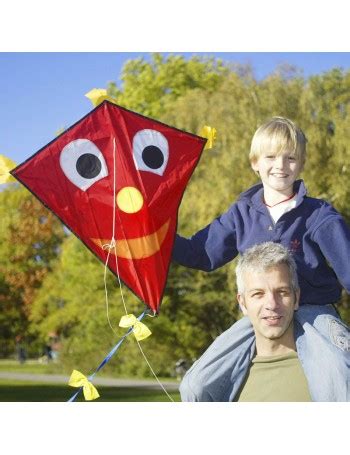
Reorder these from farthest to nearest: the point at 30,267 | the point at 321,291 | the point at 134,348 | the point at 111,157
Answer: the point at 30,267 → the point at 134,348 → the point at 111,157 → the point at 321,291

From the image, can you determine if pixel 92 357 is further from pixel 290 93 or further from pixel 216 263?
pixel 216 263

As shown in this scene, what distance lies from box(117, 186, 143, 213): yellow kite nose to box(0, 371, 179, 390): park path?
13.2 metres

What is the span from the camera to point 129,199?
12.5 feet

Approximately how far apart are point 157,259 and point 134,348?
15.3 m

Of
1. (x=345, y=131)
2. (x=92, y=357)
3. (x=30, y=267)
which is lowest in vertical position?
(x=92, y=357)

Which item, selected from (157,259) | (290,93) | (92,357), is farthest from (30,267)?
(157,259)

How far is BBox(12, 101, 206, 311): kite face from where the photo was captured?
12.2 ft

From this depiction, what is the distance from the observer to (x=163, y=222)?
3873 millimetres

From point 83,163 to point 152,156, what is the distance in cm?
32

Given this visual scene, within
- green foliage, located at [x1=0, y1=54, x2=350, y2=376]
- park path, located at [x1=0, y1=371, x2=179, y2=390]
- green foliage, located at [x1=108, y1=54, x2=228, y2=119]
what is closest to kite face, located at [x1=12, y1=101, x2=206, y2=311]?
green foliage, located at [x1=0, y1=54, x2=350, y2=376]

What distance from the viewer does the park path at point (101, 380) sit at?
1773 centimetres

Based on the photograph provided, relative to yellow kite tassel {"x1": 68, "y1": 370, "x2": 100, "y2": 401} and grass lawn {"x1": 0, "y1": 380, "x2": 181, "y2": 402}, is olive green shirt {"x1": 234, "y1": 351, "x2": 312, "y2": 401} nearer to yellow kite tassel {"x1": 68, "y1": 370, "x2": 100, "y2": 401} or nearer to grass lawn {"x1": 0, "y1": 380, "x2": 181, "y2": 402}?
yellow kite tassel {"x1": 68, "y1": 370, "x2": 100, "y2": 401}

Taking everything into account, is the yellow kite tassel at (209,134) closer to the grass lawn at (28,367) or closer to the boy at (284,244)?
the boy at (284,244)

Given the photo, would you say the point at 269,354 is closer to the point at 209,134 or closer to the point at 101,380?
the point at 209,134
